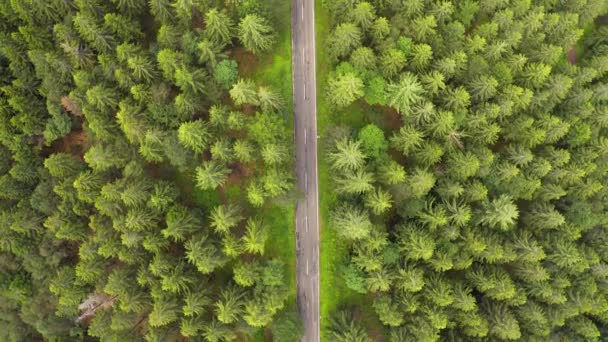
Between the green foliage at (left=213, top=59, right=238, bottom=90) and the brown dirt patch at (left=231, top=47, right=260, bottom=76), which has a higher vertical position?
the brown dirt patch at (left=231, top=47, right=260, bottom=76)

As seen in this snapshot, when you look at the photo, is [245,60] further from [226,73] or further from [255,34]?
[226,73]

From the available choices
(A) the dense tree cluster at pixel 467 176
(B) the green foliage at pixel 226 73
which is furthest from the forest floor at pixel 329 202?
(B) the green foliage at pixel 226 73

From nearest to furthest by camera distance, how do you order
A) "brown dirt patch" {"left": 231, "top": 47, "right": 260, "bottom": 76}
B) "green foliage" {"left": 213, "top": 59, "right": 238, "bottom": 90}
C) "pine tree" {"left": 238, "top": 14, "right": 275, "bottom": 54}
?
1. "pine tree" {"left": 238, "top": 14, "right": 275, "bottom": 54}
2. "green foliage" {"left": 213, "top": 59, "right": 238, "bottom": 90}
3. "brown dirt patch" {"left": 231, "top": 47, "right": 260, "bottom": 76}

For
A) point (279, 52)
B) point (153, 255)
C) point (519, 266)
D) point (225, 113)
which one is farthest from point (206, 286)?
point (519, 266)

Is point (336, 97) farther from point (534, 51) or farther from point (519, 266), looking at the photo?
point (519, 266)

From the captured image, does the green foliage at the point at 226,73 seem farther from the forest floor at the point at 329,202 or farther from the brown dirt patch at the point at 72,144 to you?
the brown dirt patch at the point at 72,144

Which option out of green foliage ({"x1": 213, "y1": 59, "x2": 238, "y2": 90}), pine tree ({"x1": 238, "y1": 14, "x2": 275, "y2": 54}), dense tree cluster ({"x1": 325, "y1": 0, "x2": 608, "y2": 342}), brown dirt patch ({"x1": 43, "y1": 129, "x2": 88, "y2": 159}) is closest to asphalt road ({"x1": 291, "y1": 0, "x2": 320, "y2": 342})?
dense tree cluster ({"x1": 325, "y1": 0, "x2": 608, "y2": 342})

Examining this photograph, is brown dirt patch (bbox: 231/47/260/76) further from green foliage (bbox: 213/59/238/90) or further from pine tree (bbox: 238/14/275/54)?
green foliage (bbox: 213/59/238/90)
